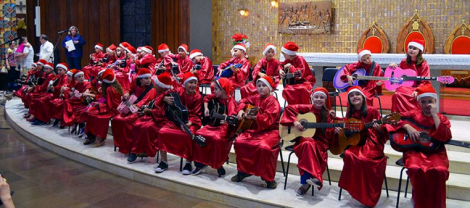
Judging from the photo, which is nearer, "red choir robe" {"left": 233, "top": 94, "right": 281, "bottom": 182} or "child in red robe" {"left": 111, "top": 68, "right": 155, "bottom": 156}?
"red choir robe" {"left": 233, "top": 94, "right": 281, "bottom": 182}

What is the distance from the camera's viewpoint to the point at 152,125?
6.28 m

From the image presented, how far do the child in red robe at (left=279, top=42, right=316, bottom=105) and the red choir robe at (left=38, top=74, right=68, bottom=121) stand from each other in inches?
177

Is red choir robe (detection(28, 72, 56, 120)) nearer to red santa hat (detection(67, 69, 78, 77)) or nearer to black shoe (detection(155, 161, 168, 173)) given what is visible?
red santa hat (detection(67, 69, 78, 77))

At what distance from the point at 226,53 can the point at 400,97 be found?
→ 361 inches

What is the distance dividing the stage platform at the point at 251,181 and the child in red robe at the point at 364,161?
0.64 ft

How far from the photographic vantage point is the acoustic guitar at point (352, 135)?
441cm

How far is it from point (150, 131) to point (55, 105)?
3.46 m

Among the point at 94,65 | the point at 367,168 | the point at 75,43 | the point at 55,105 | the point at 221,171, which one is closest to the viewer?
the point at 367,168

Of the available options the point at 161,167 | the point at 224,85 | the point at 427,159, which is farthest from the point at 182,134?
the point at 427,159

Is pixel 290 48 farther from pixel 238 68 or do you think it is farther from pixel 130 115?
pixel 130 115

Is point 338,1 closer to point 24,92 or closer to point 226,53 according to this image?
point 226,53

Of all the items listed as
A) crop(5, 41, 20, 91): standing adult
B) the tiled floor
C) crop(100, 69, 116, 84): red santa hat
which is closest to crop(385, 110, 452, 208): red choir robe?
the tiled floor

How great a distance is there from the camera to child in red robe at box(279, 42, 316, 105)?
659 centimetres

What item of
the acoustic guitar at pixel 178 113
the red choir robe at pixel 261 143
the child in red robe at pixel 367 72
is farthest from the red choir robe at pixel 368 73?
the acoustic guitar at pixel 178 113
